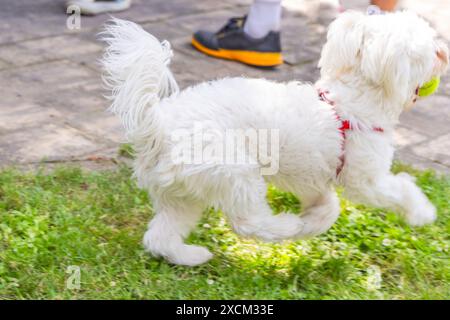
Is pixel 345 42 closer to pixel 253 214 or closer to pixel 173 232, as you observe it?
pixel 253 214

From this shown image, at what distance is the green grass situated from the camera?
11.4ft

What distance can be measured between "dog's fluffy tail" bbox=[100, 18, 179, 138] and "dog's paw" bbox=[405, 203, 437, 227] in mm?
1203

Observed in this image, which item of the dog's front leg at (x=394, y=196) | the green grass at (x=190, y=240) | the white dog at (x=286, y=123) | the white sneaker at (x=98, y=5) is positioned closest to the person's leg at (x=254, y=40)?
the white sneaker at (x=98, y=5)

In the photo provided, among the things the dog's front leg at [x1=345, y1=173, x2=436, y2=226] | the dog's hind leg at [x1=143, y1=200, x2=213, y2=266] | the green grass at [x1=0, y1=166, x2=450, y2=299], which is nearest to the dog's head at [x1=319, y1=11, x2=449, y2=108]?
the dog's front leg at [x1=345, y1=173, x2=436, y2=226]

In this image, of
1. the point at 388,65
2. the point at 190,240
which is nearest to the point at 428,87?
the point at 388,65

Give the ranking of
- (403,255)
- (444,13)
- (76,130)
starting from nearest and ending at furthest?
(403,255)
(76,130)
(444,13)

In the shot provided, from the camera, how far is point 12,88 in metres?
5.41

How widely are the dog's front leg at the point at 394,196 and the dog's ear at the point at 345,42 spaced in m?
0.51

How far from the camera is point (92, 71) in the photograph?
19.0 ft

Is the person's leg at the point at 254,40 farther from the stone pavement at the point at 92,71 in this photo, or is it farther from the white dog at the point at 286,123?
the white dog at the point at 286,123

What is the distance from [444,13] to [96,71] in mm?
3444
